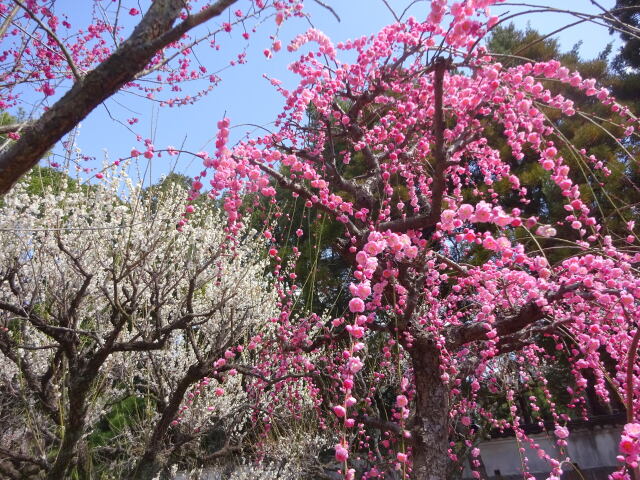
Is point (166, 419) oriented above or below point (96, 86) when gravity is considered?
below

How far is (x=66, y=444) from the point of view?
3.43 metres

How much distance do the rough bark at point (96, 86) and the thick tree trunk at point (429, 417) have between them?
128 inches

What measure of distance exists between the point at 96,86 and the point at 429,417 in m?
3.54

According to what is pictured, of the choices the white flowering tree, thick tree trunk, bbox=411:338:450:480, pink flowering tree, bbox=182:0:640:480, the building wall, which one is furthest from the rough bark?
the building wall

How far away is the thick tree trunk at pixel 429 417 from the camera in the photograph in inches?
141

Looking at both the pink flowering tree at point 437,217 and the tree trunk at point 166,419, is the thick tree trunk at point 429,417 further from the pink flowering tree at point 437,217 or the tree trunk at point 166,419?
the tree trunk at point 166,419

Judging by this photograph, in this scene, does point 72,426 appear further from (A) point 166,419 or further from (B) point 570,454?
(B) point 570,454

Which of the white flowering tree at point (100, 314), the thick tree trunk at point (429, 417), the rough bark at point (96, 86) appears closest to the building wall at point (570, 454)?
the thick tree trunk at point (429, 417)

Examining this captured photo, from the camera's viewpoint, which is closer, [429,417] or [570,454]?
[429,417]

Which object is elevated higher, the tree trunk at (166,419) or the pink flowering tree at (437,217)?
the pink flowering tree at (437,217)

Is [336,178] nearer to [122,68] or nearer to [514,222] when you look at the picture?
[514,222]

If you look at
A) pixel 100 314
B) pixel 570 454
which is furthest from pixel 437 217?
pixel 570 454

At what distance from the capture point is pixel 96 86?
4.61 ft

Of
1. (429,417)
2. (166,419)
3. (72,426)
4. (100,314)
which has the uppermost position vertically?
(100,314)
